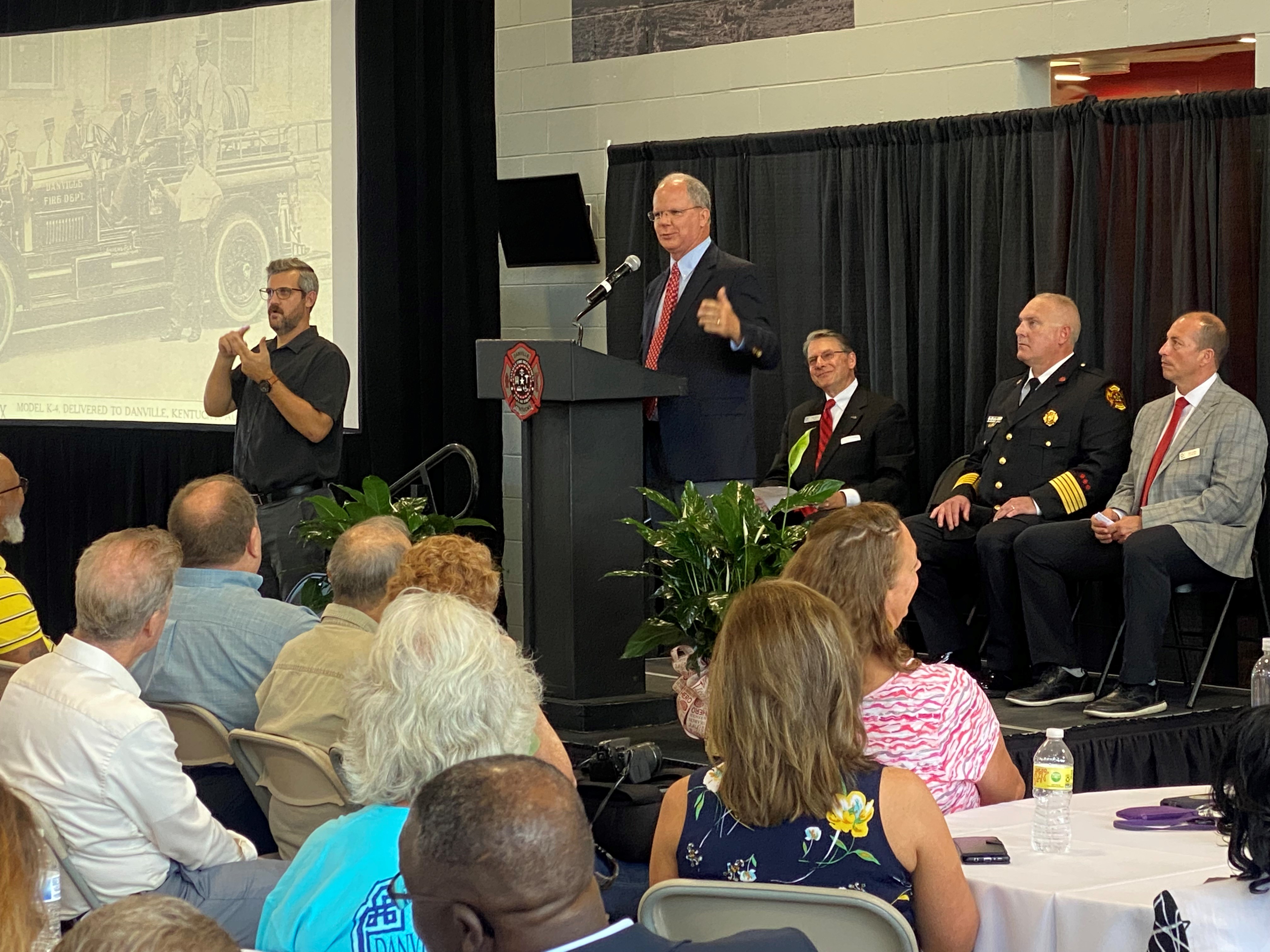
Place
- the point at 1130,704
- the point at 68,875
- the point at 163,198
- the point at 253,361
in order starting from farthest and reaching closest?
the point at 163,198, the point at 253,361, the point at 1130,704, the point at 68,875

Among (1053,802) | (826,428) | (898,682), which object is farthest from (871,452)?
(1053,802)

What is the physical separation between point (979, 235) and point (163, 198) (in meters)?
4.27

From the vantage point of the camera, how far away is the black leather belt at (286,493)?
5.75 metres

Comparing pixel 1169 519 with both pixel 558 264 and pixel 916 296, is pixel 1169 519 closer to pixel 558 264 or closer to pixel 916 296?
pixel 916 296

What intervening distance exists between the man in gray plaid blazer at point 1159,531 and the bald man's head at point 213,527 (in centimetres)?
260

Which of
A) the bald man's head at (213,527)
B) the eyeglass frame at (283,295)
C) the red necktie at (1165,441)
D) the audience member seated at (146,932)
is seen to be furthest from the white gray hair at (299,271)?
the audience member seated at (146,932)

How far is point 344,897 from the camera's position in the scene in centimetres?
193

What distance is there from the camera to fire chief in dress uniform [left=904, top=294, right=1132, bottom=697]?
5.32 m

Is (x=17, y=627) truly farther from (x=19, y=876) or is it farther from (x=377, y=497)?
(x=19, y=876)

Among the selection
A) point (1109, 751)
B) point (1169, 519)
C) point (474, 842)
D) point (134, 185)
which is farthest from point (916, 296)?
point (474, 842)

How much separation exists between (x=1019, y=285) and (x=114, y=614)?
4.12m

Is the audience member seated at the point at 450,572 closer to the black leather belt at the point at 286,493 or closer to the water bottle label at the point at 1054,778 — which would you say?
the water bottle label at the point at 1054,778

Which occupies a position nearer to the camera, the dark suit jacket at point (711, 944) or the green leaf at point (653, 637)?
the dark suit jacket at point (711, 944)

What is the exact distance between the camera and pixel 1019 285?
Answer: 234 inches
